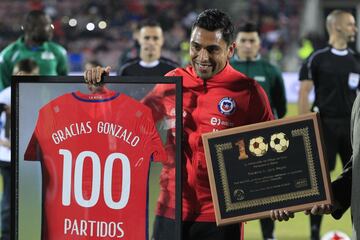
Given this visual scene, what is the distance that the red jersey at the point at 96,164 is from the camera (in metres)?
3.55

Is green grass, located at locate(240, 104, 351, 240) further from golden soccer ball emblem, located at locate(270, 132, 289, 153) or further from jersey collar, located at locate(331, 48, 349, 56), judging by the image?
golden soccer ball emblem, located at locate(270, 132, 289, 153)

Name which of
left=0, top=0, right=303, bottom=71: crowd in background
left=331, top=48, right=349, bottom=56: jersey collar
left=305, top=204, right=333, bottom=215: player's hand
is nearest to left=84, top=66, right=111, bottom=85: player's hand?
left=305, top=204, right=333, bottom=215: player's hand

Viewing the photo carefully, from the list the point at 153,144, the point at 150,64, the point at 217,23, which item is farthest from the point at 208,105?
the point at 150,64

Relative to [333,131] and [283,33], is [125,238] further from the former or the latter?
[283,33]

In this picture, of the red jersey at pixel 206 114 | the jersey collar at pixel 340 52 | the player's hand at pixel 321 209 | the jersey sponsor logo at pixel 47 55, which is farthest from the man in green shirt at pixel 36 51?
the player's hand at pixel 321 209

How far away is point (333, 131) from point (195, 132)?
423 cm

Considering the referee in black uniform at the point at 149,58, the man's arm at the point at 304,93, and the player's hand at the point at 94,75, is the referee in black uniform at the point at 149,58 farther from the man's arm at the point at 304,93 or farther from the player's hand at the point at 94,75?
the player's hand at the point at 94,75

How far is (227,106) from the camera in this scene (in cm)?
394

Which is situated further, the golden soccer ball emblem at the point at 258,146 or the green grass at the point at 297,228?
the green grass at the point at 297,228

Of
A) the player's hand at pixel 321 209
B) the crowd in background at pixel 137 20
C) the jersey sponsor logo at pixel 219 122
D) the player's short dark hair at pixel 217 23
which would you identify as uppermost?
the crowd in background at pixel 137 20

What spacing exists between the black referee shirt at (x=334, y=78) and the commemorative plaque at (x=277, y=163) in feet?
15.2

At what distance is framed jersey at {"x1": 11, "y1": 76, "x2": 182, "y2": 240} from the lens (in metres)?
3.55

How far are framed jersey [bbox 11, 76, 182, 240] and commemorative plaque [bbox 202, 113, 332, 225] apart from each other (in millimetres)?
259

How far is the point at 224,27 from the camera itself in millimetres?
3828
